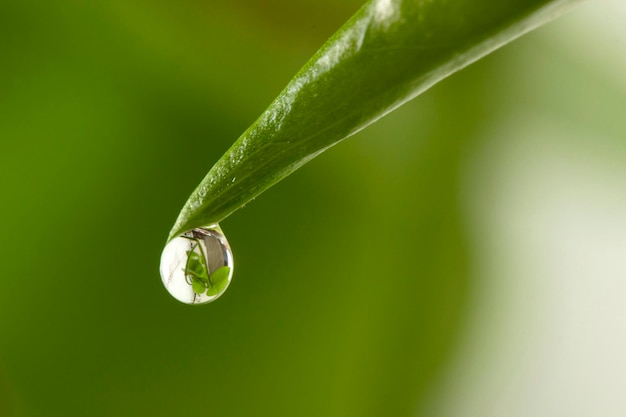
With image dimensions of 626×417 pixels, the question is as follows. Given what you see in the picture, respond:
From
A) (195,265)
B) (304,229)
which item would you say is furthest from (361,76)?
(304,229)

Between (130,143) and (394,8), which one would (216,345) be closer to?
(130,143)

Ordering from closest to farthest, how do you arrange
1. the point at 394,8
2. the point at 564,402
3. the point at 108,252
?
the point at 394,8, the point at 108,252, the point at 564,402

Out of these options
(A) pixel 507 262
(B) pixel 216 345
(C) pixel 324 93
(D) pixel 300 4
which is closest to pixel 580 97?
(A) pixel 507 262

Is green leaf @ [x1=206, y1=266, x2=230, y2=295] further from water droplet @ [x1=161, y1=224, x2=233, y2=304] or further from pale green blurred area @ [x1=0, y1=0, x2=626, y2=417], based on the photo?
pale green blurred area @ [x1=0, y1=0, x2=626, y2=417]

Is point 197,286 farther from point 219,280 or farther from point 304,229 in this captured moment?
point 304,229

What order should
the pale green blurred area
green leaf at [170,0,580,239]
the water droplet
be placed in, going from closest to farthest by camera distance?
1. green leaf at [170,0,580,239]
2. the water droplet
3. the pale green blurred area

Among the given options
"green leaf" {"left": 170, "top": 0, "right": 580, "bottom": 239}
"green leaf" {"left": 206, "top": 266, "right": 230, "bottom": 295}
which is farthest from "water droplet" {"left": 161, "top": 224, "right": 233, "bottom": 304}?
"green leaf" {"left": 170, "top": 0, "right": 580, "bottom": 239}
